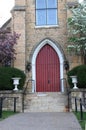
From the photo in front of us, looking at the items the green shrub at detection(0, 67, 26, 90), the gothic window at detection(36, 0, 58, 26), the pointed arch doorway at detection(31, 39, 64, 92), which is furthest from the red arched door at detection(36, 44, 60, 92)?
the green shrub at detection(0, 67, 26, 90)

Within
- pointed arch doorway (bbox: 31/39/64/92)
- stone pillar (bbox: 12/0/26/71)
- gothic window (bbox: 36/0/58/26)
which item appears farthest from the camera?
gothic window (bbox: 36/0/58/26)

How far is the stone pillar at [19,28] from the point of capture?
86.9 feet

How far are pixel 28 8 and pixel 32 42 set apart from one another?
97.1 inches

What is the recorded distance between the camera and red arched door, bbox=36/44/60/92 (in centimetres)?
2716

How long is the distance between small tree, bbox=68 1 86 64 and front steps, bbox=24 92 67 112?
3.38 m

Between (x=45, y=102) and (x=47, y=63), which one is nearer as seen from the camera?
(x=45, y=102)

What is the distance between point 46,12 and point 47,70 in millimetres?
4194

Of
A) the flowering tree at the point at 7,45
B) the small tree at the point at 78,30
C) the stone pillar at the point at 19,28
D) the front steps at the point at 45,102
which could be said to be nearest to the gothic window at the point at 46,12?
the stone pillar at the point at 19,28

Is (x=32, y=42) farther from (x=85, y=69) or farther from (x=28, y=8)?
(x=85, y=69)

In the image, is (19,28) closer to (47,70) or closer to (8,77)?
(47,70)

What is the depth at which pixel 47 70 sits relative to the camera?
89.9ft

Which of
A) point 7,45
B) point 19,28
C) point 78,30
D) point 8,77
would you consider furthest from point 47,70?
point 8,77

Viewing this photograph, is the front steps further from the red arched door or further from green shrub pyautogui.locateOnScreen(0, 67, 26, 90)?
the red arched door

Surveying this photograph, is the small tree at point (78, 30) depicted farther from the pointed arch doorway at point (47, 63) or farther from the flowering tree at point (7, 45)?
the flowering tree at point (7, 45)
